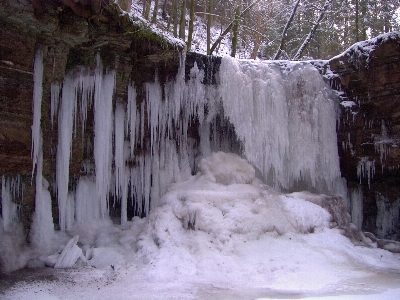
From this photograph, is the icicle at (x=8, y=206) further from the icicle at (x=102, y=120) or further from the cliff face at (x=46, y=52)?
the icicle at (x=102, y=120)

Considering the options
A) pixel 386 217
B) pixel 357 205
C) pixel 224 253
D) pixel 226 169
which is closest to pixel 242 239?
pixel 224 253

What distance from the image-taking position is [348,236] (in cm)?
780

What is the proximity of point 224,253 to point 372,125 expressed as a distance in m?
5.80

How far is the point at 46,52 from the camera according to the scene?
6590 millimetres

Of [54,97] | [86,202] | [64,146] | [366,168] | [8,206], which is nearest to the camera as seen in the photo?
[8,206]

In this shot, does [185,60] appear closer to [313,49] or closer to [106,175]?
[106,175]

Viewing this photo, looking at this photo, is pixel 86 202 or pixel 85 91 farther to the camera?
pixel 86 202

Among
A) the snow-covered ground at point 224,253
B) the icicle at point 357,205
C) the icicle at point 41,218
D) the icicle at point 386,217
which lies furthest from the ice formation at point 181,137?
the icicle at point 386,217

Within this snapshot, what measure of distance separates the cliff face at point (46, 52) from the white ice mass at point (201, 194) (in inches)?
8.1

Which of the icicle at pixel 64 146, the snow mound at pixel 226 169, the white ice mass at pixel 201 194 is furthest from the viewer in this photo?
the snow mound at pixel 226 169

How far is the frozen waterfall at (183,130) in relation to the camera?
7.55 metres

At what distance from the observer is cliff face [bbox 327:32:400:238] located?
9008 mm

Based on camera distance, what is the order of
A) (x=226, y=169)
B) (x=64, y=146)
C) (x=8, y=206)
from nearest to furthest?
(x=8, y=206), (x=64, y=146), (x=226, y=169)

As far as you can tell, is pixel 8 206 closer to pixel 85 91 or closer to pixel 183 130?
pixel 85 91
